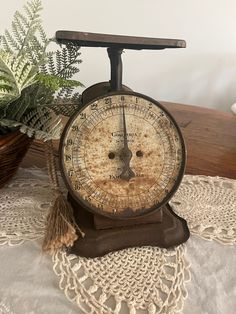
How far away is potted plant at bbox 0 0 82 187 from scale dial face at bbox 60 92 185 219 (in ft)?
0.19

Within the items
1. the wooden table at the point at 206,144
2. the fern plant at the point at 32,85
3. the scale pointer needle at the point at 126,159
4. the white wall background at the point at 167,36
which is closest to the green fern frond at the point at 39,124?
the fern plant at the point at 32,85

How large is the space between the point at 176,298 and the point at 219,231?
0.53ft

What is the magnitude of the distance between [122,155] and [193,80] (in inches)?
48.0

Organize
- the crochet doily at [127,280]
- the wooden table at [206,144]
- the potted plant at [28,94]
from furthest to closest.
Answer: the wooden table at [206,144], the potted plant at [28,94], the crochet doily at [127,280]

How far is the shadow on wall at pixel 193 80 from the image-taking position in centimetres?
164

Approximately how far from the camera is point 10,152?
635 mm

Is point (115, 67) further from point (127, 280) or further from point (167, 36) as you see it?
point (167, 36)

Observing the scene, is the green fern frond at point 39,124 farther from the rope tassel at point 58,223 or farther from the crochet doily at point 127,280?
the crochet doily at point 127,280

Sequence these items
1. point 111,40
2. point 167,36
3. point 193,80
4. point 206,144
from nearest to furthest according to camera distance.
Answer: point 111,40 < point 206,144 < point 167,36 < point 193,80

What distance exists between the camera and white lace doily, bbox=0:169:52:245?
59cm

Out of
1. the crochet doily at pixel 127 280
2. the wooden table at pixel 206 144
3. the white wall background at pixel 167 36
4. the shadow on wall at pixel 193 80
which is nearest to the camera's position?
the crochet doily at pixel 127 280

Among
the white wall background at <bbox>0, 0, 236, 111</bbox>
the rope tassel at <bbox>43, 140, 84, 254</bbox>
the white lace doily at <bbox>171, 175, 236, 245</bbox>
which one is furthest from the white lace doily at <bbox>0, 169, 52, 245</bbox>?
the white wall background at <bbox>0, 0, 236, 111</bbox>

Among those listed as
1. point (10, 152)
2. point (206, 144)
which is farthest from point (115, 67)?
point (206, 144)

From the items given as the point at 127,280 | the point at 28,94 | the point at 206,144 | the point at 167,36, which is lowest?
the point at 127,280
